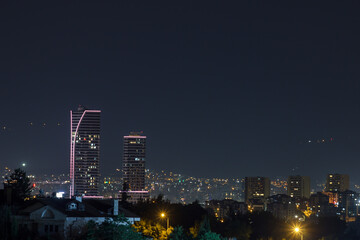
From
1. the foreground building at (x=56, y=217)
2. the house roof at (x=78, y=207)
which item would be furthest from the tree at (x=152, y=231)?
the foreground building at (x=56, y=217)

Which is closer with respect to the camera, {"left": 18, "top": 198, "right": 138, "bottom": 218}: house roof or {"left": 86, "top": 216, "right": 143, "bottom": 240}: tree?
{"left": 86, "top": 216, "right": 143, "bottom": 240}: tree

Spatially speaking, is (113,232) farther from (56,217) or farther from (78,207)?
(78,207)

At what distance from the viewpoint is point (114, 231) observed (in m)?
41.8

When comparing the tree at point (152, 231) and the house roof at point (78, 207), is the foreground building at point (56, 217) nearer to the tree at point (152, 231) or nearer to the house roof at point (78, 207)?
the house roof at point (78, 207)

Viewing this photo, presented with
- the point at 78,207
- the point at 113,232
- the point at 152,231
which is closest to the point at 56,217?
the point at 78,207

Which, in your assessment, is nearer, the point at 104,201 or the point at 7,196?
the point at 7,196

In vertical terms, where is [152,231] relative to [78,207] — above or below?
below

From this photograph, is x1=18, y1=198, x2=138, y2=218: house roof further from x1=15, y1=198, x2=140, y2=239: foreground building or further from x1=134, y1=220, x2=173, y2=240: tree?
x1=134, y1=220, x2=173, y2=240: tree

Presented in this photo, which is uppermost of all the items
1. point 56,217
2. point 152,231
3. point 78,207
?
point 78,207

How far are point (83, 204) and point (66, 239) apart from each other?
221 inches

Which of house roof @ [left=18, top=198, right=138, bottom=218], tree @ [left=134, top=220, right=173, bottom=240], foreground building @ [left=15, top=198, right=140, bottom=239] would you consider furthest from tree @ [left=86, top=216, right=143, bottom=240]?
tree @ [left=134, top=220, right=173, bottom=240]

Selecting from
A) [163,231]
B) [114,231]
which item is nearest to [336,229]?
[163,231]

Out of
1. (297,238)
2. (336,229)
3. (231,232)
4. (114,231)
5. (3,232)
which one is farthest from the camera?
(336,229)

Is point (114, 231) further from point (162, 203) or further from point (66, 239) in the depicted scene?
point (162, 203)
